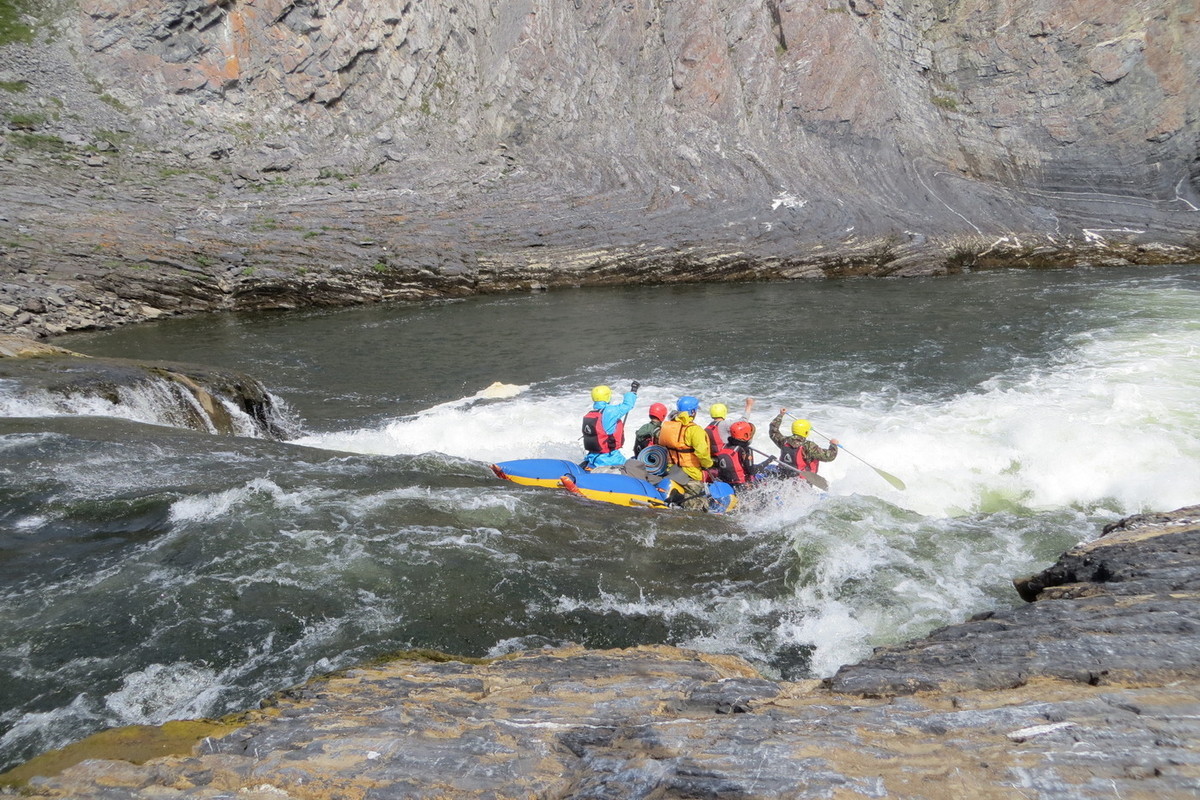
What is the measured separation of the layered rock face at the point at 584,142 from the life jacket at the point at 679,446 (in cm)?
1746

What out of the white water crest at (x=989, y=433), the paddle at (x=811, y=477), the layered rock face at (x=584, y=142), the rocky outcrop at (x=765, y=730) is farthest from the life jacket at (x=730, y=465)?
the layered rock face at (x=584, y=142)

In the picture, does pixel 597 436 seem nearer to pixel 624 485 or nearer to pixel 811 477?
pixel 624 485

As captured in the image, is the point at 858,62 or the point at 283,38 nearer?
the point at 283,38

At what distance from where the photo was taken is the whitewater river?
17.7 feet

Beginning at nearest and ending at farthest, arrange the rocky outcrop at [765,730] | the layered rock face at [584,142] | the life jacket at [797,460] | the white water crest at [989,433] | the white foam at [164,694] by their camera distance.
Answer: the rocky outcrop at [765,730] → the white foam at [164,694] → the life jacket at [797,460] → the white water crest at [989,433] → the layered rock face at [584,142]

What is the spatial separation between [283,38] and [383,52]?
12.4 feet

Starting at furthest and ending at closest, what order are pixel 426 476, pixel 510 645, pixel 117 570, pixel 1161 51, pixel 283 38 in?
pixel 1161 51
pixel 283 38
pixel 426 476
pixel 117 570
pixel 510 645

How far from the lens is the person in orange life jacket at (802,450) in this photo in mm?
9688

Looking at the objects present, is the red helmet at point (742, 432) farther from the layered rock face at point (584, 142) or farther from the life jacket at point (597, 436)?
the layered rock face at point (584, 142)

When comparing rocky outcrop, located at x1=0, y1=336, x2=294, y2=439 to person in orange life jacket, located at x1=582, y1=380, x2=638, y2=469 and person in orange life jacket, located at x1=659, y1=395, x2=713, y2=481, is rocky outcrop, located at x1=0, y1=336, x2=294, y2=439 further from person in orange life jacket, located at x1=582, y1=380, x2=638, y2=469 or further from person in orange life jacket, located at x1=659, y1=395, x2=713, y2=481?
person in orange life jacket, located at x1=659, y1=395, x2=713, y2=481

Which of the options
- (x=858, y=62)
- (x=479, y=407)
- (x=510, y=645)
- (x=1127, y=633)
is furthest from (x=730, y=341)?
(x=858, y=62)

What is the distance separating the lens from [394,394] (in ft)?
49.8

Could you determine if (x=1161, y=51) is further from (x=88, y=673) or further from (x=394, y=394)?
(x=88, y=673)

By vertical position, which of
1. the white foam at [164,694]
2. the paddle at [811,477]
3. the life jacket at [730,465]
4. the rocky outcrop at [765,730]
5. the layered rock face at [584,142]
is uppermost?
the layered rock face at [584,142]
